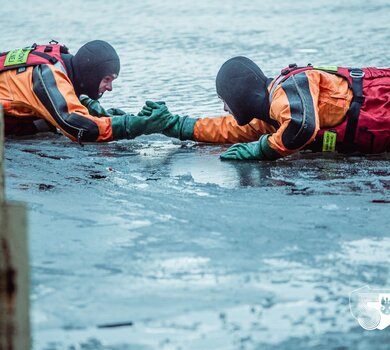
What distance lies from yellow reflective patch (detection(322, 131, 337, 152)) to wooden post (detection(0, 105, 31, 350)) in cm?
380

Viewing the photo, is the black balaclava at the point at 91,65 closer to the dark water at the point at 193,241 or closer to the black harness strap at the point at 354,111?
the dark water at the point at 193,241

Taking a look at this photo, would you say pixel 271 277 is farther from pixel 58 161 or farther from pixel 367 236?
pixel 58 161

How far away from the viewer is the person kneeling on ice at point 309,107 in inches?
244

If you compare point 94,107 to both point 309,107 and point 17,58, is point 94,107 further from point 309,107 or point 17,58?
point 309,107

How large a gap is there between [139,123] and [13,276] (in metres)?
4.04

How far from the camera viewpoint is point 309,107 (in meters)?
6.18

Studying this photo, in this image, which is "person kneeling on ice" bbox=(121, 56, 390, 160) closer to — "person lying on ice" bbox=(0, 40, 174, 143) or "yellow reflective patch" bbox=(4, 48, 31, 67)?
"person lying on ice" bbox=(0, 40, 174, 143)

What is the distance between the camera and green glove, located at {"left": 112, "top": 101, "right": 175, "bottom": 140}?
6.90 metres

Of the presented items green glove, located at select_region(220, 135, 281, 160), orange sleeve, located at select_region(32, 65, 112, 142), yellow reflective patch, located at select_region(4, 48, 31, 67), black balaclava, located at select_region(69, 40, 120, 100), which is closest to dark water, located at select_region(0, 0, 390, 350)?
green glove, located at select_region(220, 135, 281, 160)

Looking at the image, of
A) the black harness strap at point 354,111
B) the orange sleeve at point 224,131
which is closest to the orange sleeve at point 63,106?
the orange sleeve at point 224,131

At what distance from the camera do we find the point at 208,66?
1015 cm

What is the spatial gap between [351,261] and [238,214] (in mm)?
924

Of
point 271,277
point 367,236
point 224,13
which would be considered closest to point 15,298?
point 271,277

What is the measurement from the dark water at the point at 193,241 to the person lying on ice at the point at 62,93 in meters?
0.15
